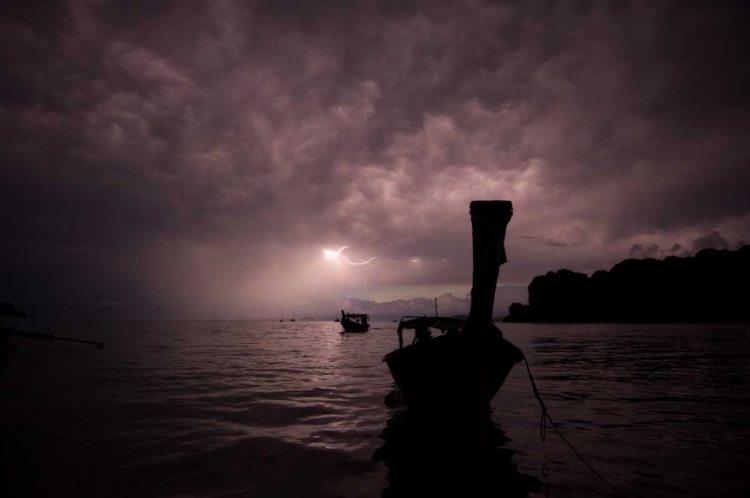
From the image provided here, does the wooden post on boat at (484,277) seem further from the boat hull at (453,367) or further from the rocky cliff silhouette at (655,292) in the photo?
the rocky cliff silhouette at (655,292)

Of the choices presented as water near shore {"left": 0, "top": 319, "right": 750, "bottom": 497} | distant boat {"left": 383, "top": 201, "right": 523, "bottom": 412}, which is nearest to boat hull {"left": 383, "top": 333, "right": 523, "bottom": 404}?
distant boat {"left": 383, "top": 201, "right": 523, "bottom": 412}

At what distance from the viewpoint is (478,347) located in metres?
7.27

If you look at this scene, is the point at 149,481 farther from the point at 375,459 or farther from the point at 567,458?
the point at 567,458

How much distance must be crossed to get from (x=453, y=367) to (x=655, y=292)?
17944 cm

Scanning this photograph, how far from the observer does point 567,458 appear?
24.9ft

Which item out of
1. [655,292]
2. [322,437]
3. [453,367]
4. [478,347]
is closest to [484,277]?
[478,347]

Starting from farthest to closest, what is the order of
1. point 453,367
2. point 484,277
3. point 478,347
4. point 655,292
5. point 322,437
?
1. point 655,292
2. point 322,437
3. point 453,367
4. point 478,347
5. point 484,277

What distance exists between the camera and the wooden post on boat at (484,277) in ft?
23.0

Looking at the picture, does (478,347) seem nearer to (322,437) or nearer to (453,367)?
(453,367)

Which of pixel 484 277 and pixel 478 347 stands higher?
pixel 484 277

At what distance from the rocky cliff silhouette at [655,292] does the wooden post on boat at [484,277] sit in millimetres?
177312

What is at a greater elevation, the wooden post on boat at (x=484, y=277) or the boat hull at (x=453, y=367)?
the wooden post on boat at (x=484, y=277)

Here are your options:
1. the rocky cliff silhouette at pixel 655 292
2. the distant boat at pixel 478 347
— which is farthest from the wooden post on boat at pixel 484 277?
Answer: the rocky cliff silhouette at pixel 655 292

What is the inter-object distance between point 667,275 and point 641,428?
178776 mm
